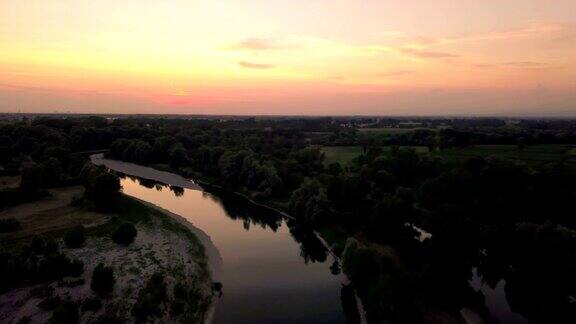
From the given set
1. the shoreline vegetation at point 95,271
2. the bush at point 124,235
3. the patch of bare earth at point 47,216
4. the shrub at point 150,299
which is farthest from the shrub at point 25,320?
the patch of bare earth at point 47,216

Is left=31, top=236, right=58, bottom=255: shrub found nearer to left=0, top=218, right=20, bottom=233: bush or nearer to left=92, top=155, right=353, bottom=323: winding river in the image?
left=0, top=218, right=20, bottom=233: bush

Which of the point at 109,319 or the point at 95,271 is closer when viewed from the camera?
the point at 109,319

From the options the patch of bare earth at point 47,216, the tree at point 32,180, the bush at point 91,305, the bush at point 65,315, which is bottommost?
the bush at point 91,305

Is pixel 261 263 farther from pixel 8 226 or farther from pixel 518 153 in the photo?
pixel 518 153

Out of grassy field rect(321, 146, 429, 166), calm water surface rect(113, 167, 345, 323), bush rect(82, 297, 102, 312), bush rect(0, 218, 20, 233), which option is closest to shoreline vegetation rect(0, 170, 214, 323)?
bush rect(82, 297, 102, 312)

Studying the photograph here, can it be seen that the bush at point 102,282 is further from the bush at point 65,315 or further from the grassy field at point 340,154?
the grassy field at point 340,154

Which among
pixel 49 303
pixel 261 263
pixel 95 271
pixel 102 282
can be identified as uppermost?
pixel 95 271

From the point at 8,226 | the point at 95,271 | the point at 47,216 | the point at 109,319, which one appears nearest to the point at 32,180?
the point at 47,216
